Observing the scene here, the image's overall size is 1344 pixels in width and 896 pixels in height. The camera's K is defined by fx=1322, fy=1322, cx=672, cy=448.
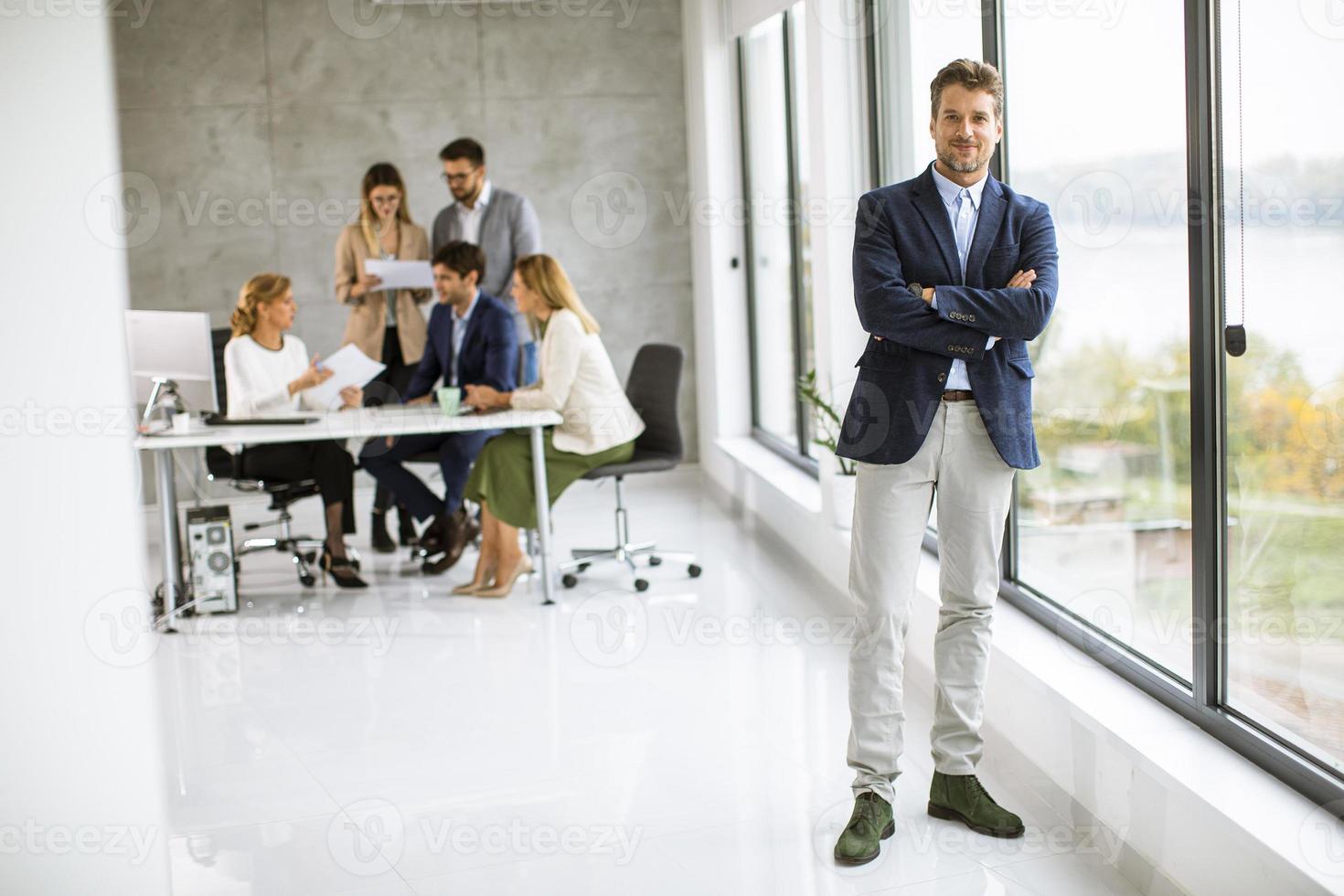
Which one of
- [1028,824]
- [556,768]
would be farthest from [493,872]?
[1028,824]

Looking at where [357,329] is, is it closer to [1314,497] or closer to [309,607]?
[309,607]

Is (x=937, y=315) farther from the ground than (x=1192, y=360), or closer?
farther from the ground

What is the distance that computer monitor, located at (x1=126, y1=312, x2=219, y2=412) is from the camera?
5.38m

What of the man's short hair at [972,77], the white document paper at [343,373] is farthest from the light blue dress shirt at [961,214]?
the white document paper at [343,373]

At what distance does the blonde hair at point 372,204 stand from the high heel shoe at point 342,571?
5.60ft

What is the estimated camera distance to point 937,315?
3.01 m

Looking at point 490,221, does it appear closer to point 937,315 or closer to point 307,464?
point 307,464

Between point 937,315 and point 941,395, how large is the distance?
0.19 metres

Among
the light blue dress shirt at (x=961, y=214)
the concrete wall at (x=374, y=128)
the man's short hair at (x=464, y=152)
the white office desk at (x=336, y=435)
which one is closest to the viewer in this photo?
the light blue dress shirt at (x=961, y=214)

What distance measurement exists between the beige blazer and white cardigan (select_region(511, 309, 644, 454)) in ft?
4.37

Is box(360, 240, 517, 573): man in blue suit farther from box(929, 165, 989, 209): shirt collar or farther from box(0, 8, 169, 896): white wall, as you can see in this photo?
box(0, 8, 169, 896): white wall

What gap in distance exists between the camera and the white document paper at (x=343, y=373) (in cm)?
569

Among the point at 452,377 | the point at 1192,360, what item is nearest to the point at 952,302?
the point at 1192,360

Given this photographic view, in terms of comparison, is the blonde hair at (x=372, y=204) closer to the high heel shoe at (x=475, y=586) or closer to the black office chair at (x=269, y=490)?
the black office chair at (x=269, y=490)
